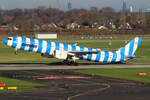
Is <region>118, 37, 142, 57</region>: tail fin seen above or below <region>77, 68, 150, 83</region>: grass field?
above

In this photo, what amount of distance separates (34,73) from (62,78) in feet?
19.6

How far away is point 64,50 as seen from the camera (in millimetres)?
52656

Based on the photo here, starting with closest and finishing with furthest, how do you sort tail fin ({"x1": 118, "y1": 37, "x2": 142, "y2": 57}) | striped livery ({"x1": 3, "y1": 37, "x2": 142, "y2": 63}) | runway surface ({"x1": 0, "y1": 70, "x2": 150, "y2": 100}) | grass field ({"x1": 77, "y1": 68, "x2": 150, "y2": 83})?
runway surface ({"x1": 0, "y1": 70, "x2": 150, "y2": 100}), grass field ({"x1": 77, "y1": 68, "x2": 150, "y2": 83}), striped livery ({"x1": 3, "y1": 37, "x2": 142, "y2": 63}), tail fin ({"x1": 118, "y1": 37, "x2": 142, "y2": 57})

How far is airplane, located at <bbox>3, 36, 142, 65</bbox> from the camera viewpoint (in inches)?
2004

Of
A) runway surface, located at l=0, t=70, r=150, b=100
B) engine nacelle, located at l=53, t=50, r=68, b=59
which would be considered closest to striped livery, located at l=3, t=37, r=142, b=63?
engine nacelle, located at l=53, t=50, r=68, b=59

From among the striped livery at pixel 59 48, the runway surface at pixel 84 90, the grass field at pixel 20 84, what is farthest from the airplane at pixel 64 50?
the grass field at pixel 20 84

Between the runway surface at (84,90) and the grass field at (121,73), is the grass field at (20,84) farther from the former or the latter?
the grass field at (121,73)

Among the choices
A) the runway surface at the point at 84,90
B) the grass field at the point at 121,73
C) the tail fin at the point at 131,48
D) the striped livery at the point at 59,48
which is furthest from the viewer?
the tail fin at the point at 131,48

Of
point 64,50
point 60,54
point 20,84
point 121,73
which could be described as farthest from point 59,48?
point 20,84

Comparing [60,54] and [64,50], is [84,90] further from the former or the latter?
[64,50]

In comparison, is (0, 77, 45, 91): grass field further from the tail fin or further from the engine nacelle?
the tail fin

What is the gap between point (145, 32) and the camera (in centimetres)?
18050

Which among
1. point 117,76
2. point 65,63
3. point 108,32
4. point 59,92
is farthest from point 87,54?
point 108,32

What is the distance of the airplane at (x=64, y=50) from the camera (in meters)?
50.9
